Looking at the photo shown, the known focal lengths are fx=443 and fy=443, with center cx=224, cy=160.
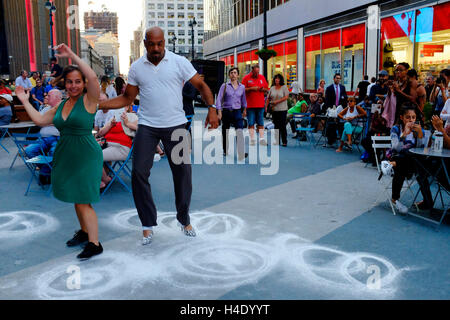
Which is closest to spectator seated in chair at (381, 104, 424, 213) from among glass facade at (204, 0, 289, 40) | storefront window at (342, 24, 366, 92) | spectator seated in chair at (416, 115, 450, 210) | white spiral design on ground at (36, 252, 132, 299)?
spectator seated in chair at (416, 115, 450, 210)

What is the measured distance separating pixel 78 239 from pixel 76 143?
1.10m

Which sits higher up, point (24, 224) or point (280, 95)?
point (280, 95)

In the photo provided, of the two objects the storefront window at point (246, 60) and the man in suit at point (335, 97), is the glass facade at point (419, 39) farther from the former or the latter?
the storefront window at point (246, 60)

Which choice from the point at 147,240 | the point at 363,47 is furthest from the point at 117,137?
the point at 363,47

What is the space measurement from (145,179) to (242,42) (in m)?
32.2

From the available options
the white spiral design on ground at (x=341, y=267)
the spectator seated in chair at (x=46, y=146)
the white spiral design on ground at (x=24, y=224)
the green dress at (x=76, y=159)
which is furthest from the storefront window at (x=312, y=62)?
the green dress at (x=76, y=159)

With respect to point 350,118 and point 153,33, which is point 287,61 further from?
point 153,33

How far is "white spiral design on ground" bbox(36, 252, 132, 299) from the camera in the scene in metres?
3.41

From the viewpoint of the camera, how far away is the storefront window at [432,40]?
43.2 ft

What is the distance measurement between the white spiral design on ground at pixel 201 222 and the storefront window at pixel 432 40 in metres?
10.6

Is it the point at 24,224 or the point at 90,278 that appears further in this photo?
the point at 24,224

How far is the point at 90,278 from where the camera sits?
369 centimetres

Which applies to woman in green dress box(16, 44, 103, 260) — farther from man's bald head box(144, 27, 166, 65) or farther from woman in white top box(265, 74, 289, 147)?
woman in white top box(265, 74, 289, 147)

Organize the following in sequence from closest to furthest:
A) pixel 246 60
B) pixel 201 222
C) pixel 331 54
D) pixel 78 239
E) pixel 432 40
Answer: pixel 78 239 < pixel 201 222 < pixel 432 40 < pixel 331 54 < pixel 246 60
